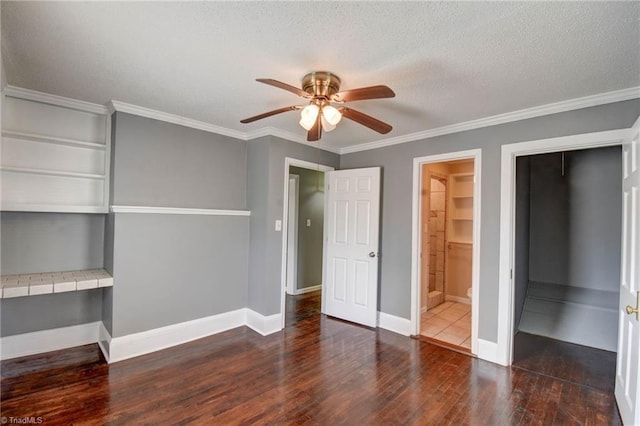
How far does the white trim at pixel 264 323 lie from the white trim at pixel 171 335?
0.47ft

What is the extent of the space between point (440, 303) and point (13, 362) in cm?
511

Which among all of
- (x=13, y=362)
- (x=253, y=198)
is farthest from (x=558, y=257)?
(x=13, y=362)

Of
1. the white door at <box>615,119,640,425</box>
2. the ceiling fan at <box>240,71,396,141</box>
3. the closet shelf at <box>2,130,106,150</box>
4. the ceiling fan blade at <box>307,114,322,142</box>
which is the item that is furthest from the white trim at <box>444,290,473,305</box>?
the closet shelf at <box>2,130,106,150</box>

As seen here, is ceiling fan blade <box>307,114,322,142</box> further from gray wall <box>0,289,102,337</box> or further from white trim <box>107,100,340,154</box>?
gray wall <box>0,289,102,337</box>

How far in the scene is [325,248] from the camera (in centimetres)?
Result: 435

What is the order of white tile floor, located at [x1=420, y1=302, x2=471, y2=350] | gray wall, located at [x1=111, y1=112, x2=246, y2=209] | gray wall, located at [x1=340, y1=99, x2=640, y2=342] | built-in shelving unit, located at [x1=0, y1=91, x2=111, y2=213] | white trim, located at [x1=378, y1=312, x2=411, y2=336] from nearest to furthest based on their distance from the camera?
gray wall, located at [x1=340, y1=99, x2=640, y2=342] < built-in shelving unit, located at [x1=0, y1=91, x2=111, y2=213] < gray wall, located at [x1=111, y1=112, x2=246, y2=209] < white tile floor, located at [x1=420, y1=302, x2=471, y2=350] < white trim, located at [x1=378, y1=312, x2=411, y2=336]

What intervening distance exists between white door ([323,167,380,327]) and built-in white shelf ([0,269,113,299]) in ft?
8.47

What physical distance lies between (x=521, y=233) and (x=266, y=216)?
10.2 ft

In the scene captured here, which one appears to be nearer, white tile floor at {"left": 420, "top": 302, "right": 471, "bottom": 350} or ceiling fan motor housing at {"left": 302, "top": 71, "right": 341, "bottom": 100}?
ceiling fan motor housing at {"left": 302, "top": 71, "right": 341, "bottom": 100}

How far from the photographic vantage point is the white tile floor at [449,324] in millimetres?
3498

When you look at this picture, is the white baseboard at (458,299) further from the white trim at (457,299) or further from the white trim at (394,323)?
the white trim at (394,323)

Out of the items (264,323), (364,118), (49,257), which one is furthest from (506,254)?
(49,257)

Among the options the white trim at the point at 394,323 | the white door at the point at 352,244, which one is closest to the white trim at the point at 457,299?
the white trim at the point at 394,323

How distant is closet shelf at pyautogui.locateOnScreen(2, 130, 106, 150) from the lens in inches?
105
